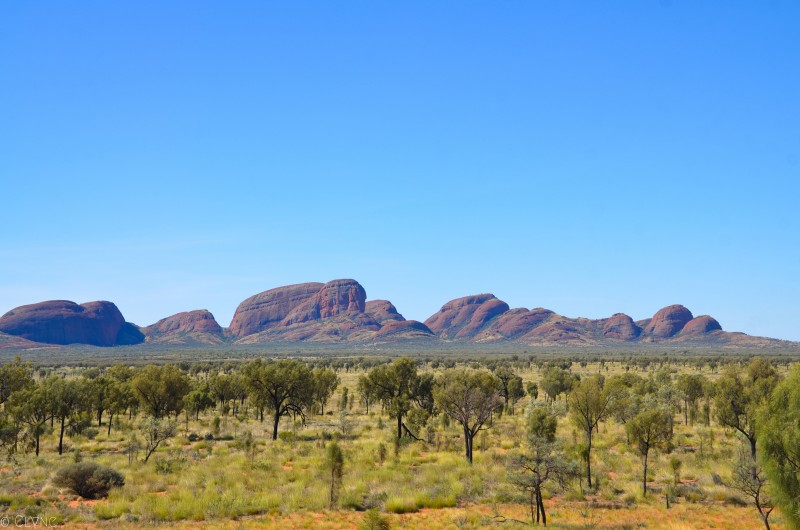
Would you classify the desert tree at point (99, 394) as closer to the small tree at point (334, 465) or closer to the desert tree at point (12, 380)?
the desert tree at point (12, 380)

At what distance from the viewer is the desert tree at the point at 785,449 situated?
1741cm

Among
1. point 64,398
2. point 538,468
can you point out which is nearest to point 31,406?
point 64,398

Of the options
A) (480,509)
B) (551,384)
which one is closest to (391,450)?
(480,509)

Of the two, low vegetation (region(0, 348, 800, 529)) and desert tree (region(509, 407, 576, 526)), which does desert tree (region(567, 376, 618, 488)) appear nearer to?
low vegetation (region(0, 348, 800, 529))

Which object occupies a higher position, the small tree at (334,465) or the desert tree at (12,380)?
the desert tree at (12,380)

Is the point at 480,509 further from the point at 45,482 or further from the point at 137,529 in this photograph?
the point at 45,482

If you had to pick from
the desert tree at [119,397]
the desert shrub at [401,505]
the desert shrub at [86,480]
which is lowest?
the desert shrub at [401,505]

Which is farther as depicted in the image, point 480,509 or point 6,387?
point 6,387

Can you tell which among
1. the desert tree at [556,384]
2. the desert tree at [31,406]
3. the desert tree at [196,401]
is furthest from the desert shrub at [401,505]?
the desert tree at [556,384]

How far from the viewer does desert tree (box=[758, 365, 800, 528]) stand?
17.4 m

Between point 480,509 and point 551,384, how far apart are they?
43.2m

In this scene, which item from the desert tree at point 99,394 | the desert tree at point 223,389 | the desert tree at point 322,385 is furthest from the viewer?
the desert tree at point 223,389

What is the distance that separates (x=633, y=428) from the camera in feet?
90.9

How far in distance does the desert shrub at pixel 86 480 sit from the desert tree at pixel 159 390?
62.1ft
